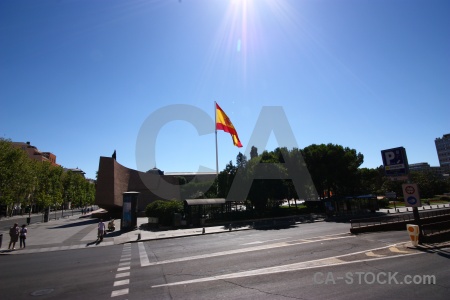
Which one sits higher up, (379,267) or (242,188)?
(242,188)

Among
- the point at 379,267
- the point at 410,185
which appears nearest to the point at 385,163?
the point at 410,185

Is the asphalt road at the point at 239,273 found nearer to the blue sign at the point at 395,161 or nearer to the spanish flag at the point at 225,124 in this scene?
the blue sign at the point at 395,161

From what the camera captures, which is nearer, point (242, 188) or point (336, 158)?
point (242, 188)

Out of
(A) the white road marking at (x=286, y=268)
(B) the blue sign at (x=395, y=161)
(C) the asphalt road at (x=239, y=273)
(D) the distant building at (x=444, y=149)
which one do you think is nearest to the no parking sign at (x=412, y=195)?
(B) the blue sign at (x=395, y=161)

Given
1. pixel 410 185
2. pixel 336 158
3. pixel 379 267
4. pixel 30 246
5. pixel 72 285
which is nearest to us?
pixel 72 285

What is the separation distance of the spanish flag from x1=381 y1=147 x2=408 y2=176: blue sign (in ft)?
69.0

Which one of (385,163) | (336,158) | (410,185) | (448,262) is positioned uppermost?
(336,158)

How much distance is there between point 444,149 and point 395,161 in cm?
18753

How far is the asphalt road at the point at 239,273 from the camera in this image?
8062 millimetres

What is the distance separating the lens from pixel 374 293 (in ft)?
25.3

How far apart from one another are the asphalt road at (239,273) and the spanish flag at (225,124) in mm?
21671

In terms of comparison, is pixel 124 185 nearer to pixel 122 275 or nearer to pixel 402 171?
pixel 122 275

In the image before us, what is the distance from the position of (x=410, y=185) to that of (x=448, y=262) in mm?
5969

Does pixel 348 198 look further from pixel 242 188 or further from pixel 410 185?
pixel 410 185
